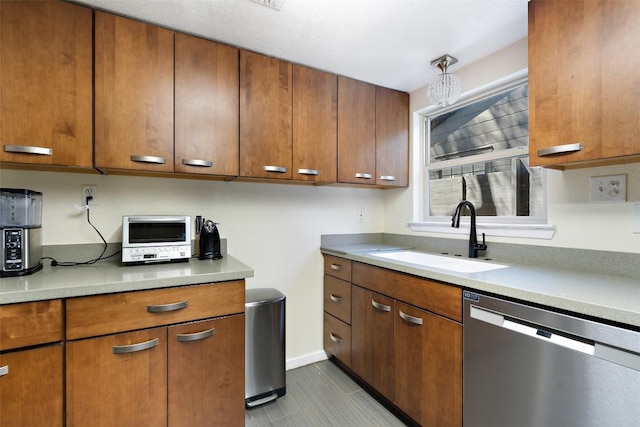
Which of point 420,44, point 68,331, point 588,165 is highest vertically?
point 420,44

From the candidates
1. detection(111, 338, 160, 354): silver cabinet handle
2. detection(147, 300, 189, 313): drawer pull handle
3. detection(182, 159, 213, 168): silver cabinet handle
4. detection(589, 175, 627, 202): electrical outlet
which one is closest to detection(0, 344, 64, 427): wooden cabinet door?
detection(111, 338, 160, 354): silver cabinet handle

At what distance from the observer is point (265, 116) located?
188 cm

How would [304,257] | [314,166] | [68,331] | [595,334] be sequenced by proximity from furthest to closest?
[304,257] → [314,166] → [68,331] → [595,334]

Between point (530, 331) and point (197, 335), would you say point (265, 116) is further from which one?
point (530, 331)

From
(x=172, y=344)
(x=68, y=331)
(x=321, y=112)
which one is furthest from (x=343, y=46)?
(x=68, y=331)

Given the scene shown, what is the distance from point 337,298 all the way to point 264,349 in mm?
646

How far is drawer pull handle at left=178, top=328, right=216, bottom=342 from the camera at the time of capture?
1346 mm

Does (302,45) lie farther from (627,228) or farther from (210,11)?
(627,228)

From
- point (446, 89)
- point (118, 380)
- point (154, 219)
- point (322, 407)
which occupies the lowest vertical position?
point (322, 407)

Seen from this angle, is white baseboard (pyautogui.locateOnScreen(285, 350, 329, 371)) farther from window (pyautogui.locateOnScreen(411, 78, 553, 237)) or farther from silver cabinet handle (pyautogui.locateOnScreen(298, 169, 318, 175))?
silver cabinet handle (pyautogui.locateOnScreen(298, 169, 318, 175))

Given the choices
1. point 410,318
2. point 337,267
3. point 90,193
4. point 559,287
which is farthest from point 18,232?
point 559,287

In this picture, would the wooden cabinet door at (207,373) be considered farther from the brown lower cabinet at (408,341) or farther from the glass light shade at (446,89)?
the glass light shade at (446,89)

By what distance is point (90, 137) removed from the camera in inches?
57.8

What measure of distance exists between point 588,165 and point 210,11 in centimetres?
197
